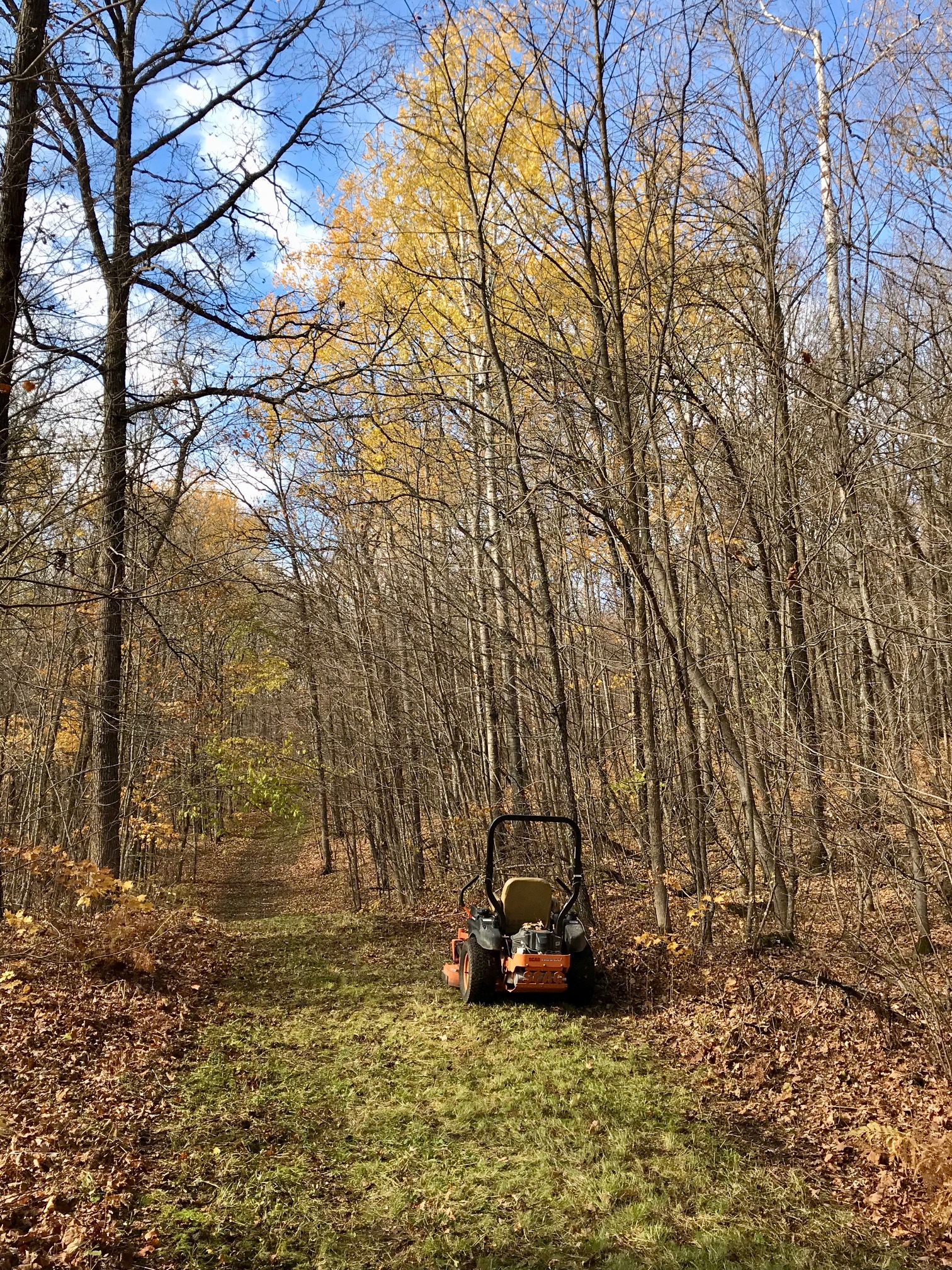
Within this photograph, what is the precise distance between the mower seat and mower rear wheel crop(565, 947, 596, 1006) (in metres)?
0.53

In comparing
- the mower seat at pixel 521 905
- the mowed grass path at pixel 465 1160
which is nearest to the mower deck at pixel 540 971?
the mowed grass path at pixel 465 1160

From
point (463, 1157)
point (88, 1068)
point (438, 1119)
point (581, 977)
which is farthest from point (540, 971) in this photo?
point (88, 1068)

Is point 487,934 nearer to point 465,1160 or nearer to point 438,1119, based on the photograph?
point 438,1119

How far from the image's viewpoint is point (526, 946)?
6.40 meters

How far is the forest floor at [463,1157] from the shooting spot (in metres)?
3.35

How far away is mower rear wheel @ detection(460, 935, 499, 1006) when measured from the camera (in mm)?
6488

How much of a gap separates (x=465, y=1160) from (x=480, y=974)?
241cm

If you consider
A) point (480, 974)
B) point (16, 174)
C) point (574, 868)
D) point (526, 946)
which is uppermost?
point (16, 174)

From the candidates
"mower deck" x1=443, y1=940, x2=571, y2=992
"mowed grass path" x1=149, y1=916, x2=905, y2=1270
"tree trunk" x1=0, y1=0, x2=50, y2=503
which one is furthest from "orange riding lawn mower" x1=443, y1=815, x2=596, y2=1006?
"tree trunk" x1=0, y1=0, x2=50, y2=503

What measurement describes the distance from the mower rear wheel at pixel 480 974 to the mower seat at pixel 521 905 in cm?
40

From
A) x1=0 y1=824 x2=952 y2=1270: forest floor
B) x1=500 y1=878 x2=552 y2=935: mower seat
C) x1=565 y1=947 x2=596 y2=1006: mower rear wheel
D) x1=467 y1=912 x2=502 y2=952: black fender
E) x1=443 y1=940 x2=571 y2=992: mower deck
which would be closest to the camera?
x1=0 y1=824 x2=952 y2=1270: forest floor

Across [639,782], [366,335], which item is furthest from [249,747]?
[366,335]

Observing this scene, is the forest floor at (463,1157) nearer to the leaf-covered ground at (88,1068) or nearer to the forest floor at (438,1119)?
the forest floor at (438,1119)

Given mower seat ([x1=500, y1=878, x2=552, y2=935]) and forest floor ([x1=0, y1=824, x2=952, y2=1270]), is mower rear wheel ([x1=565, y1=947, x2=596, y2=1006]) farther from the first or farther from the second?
mower seat ([x1=500, y1=878, x2=552, y2=935])
